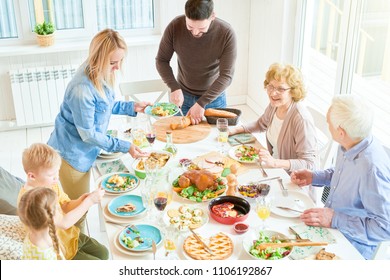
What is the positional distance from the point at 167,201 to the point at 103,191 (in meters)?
0.31

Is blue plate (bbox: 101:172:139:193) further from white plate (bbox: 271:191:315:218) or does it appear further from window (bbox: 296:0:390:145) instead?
window (bbox: 296:0:390:145)

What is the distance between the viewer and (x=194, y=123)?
3.35m

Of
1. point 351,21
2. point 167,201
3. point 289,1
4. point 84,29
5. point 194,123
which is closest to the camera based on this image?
point 167,201

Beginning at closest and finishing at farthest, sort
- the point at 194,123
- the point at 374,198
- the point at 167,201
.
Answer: the point at 374,198, the point at 167,201, the point at 194,123

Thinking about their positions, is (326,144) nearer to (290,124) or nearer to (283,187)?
(290,124)

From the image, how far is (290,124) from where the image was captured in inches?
113

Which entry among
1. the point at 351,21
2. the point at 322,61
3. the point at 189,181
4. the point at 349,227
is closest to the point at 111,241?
the point at 189,181

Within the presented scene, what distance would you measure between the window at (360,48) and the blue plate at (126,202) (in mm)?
1749

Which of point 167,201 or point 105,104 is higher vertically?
point 105,104

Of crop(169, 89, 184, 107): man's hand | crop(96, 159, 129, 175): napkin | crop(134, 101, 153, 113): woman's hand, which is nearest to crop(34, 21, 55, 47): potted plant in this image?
crop(169, 89, 184, 107): man's hand

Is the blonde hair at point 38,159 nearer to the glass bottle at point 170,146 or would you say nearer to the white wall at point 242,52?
the glass bottle at point 170,146

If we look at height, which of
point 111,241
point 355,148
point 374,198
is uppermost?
point 355,148

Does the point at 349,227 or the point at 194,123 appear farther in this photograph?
the point at 194,123

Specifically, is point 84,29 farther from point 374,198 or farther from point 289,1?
point 374,198
